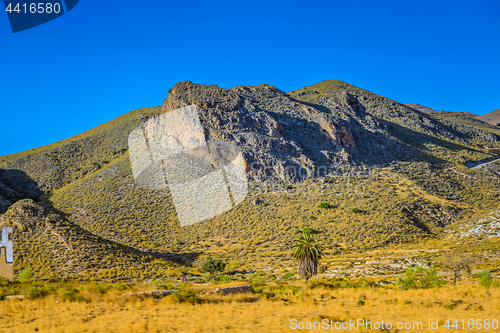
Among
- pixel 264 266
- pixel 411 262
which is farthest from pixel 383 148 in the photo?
pixel 264 266

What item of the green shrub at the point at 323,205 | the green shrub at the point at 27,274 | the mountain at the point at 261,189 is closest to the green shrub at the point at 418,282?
the mountain at the point at 261,189

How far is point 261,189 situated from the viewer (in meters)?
64.9

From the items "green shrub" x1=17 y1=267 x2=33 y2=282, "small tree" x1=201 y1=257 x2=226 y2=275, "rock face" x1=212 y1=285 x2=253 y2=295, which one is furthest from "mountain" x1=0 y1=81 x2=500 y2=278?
"rock face" x1=212 y1=285 x2=253 y2=295

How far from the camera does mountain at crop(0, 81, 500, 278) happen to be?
4372 centimetres

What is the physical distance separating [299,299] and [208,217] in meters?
40.3

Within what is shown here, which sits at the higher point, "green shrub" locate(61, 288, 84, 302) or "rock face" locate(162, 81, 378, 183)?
"rock face" locate(162, 81, 378, 183)

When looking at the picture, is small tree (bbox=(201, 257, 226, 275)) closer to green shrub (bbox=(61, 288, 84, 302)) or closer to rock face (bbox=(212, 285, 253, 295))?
rock face (bbox=(212, 285, 253, 295))

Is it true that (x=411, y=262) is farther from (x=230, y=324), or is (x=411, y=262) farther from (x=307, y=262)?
(x=230, y=324)

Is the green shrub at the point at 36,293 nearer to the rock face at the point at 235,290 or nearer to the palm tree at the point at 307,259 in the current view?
the rock face at the point at 235,290

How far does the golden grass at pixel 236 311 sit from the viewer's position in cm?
1543

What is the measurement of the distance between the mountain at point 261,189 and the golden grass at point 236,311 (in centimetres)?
1766

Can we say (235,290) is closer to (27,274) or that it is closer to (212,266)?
(212,266)

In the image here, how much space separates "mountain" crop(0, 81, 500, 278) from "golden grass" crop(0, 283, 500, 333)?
17656 mm

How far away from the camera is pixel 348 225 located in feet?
175
